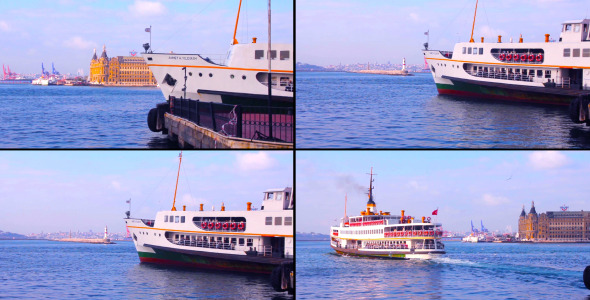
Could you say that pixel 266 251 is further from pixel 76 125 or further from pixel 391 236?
pixel 76 125

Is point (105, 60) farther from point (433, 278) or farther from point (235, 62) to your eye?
point (433, 278)

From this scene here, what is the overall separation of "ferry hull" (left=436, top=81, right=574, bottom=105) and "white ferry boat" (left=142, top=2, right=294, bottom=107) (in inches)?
517

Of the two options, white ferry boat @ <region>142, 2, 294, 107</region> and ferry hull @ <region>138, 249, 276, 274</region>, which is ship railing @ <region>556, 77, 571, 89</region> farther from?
ferry hull @ <region>138, 249, 276, 274</region>

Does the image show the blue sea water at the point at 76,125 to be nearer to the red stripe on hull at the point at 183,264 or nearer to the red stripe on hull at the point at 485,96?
the red stripe on hull at the point at 183,264

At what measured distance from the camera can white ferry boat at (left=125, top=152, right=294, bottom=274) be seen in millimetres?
25328

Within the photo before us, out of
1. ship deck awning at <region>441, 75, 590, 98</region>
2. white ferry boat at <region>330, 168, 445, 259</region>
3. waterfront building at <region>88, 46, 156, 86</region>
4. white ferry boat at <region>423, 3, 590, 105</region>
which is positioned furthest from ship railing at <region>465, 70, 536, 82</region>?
waterfront building at <region>88, 46, 156, 86</region>

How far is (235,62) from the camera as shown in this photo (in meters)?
33.9

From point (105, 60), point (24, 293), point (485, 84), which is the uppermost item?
point (105, 60)

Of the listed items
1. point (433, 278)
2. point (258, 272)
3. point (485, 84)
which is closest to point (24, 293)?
point (258, 272)

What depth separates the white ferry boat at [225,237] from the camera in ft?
83.1

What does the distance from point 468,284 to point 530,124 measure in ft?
29.4

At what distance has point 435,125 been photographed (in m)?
33.2

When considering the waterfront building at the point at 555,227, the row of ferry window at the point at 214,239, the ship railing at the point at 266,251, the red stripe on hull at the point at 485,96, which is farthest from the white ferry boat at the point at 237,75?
the waterfront building at the point at 555,227

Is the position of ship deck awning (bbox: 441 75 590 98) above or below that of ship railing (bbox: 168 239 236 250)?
above
